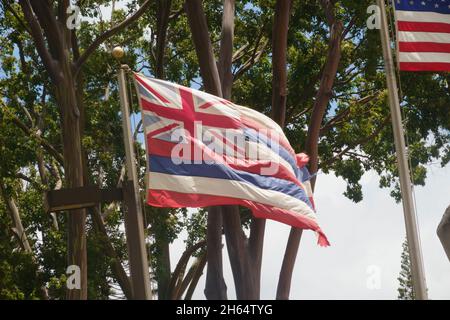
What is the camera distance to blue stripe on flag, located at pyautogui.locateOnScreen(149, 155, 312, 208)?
8.99 metres

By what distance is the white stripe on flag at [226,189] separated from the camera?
29.2 ft

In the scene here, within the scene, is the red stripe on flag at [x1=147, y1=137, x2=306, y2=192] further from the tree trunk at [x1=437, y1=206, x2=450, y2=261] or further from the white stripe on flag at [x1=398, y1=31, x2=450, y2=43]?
the white stripe on flag at [x1=398, y1=31, x2=450, y2=43]

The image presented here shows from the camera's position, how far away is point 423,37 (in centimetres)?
1030

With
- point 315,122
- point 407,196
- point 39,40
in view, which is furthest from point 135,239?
point 315,122

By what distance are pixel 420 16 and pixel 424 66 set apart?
2.37ft

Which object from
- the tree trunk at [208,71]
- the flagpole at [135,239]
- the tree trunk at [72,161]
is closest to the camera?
the flagpole at [135,239]

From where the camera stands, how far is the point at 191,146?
939cm

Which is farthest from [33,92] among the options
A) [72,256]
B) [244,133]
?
[244,133]

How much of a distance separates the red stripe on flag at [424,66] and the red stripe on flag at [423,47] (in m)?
0.19

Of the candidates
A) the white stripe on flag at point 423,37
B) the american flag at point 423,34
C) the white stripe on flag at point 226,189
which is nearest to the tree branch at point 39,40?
the white stripe on flag at point 226,189

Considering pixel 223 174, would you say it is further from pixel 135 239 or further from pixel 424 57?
pixel 424 57

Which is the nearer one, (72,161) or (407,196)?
(407,196)

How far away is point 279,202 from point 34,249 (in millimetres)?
11690

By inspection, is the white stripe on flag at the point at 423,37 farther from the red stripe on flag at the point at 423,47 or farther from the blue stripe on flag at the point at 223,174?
the blue stripe on flag at the point at 223,174
